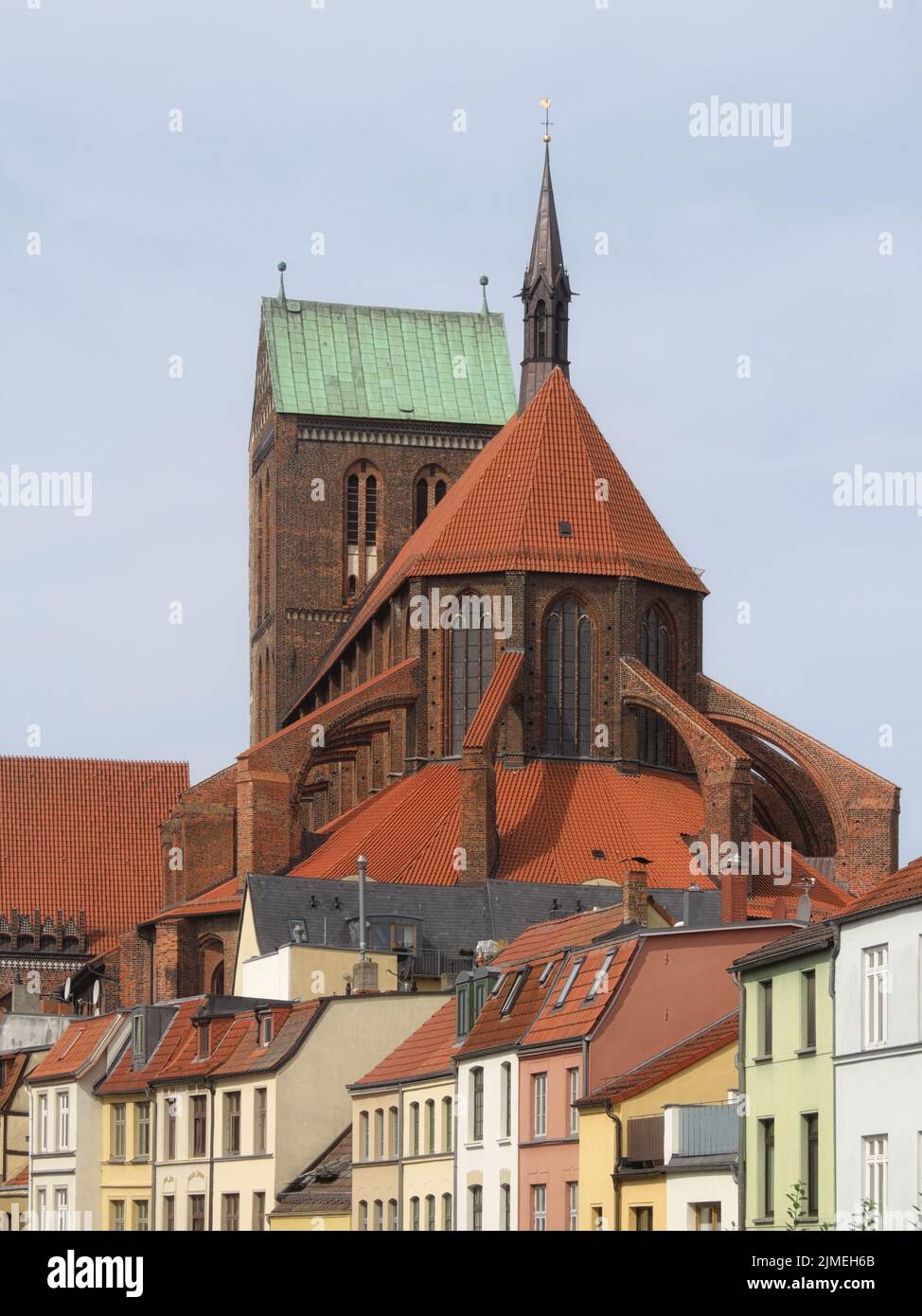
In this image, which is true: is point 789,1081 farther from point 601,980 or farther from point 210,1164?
point 210,1164

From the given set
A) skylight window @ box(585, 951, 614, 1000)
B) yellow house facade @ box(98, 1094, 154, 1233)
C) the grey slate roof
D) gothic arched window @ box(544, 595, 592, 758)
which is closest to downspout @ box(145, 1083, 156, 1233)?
yellow house facade @ box(98, 1094, 154, 1233)

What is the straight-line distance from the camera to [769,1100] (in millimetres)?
36469

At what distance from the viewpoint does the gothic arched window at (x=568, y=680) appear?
85625mm

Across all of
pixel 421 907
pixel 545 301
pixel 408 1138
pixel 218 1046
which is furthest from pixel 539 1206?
pixel 545 301

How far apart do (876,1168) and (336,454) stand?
79.0 metres

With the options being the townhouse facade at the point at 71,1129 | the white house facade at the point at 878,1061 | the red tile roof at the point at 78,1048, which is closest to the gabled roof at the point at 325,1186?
the townhouse facade at the point at 71,1129

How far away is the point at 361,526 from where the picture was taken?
110m

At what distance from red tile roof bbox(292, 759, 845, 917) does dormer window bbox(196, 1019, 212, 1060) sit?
A: 876 inches

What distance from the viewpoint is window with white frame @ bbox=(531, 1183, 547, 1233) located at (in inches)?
1667

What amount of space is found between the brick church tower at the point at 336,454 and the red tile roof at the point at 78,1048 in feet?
150

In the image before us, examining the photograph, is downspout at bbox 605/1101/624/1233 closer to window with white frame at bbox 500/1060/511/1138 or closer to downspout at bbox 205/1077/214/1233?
window with white frame at bbox 500/1060/511/1138

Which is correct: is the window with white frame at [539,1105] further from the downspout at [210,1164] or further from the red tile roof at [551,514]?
the red tile roof at [551,514]

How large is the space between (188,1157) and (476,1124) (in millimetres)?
9696
